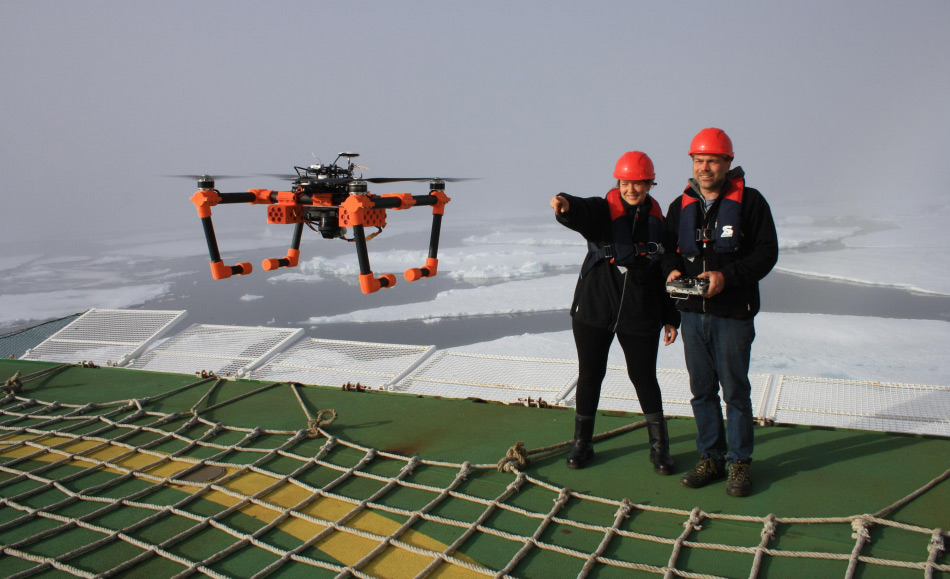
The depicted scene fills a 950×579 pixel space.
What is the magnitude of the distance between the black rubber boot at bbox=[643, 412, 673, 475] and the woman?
0.08 feet

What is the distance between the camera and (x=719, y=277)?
5.87ft

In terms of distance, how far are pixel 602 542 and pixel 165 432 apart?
1.98 meters

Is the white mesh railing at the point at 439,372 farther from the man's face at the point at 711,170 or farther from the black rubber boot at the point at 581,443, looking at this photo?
the man's face at the point at 711,170

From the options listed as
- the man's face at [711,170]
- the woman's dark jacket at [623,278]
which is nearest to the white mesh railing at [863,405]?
the woman's dark jacket at [623,278]

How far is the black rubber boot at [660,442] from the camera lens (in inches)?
84.5

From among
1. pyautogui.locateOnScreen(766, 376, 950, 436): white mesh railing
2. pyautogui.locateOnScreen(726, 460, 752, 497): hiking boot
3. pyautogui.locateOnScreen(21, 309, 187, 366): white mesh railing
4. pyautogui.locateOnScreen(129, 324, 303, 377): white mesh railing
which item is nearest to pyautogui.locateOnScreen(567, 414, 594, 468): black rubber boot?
pyautogui.locateOnScreen(726, 460, 752, 497): hiking boot

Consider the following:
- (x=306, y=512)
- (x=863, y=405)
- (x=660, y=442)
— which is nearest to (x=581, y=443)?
(x=660, y=442)

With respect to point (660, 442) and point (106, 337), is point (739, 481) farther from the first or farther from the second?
point (106, 337)

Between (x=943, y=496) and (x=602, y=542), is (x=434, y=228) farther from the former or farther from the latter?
(x=943, y=496)

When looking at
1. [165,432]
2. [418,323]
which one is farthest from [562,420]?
[418,323]

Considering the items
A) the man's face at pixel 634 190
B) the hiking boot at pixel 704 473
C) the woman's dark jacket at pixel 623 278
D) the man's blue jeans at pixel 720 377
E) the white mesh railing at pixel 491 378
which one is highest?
the man's face at pixel 634 190

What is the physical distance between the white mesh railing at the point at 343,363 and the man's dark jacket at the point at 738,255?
2124mm

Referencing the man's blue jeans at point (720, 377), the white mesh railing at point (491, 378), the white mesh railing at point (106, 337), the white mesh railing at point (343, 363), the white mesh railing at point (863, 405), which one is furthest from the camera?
the white mesh railing at point (106, 337)

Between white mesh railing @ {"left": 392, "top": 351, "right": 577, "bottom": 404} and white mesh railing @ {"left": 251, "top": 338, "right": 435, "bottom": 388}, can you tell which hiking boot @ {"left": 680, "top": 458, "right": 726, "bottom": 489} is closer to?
white mesh railing @ {"left": 392, "top": 351, "right": 577, "bottom": 404}
